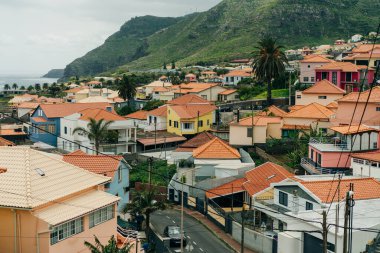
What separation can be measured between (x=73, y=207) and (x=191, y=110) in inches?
1935

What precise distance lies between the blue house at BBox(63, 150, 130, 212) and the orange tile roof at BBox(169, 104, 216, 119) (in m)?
28.0

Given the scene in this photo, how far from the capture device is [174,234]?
36.8 m

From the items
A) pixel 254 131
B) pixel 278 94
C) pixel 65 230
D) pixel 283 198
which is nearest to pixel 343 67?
pixel 278 94

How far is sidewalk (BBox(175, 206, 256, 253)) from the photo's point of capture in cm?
3622

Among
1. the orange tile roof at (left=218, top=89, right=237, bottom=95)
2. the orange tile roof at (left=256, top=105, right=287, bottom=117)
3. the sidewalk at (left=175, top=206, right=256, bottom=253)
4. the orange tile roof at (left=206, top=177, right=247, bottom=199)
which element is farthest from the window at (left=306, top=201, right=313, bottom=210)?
the orange tile roof at (left=218, top=89, right=237, bottom=95)

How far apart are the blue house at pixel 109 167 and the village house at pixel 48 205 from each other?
1138 centimetres

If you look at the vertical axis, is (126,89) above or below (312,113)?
above

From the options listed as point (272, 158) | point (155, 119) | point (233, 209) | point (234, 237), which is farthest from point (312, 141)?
point (155, 119)

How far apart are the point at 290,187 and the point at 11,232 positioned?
19.8 m

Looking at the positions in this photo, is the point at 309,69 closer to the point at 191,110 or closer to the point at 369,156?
the point at 191,110

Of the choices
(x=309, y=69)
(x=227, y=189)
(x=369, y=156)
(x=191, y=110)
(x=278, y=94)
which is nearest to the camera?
(x=369, y=156)

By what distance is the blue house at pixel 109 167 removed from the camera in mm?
36844

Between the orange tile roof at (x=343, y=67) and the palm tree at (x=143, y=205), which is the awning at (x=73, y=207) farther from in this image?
the orange tile roof at (x=343, y=67)

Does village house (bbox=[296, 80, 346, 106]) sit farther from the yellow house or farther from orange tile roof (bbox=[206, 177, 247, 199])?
orange tile roof (bbox=[206, 177, 247, 199])
